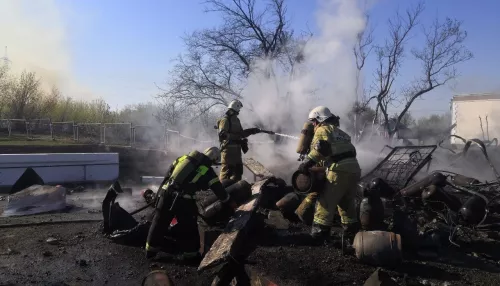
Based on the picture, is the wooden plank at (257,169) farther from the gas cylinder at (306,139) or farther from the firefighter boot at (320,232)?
the firefighter boot at (320,232)

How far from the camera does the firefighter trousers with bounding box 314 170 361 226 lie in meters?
5.18

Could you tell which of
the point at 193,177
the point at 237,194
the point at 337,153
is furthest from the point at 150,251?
the point at 337,153

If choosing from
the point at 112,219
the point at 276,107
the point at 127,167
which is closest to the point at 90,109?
the point at 127,167

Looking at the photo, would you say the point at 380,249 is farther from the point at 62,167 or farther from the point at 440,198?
the point at 62,167

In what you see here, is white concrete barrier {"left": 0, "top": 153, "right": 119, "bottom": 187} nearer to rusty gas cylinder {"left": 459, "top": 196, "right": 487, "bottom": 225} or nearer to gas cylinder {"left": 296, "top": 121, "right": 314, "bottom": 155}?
gas cylinder {"left": 296, "top": 121, "right": 314, "bottom": 155}

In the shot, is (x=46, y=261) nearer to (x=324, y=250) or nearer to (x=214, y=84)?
(x=324, y=250)

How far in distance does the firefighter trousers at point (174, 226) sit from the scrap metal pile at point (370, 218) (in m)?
0.17

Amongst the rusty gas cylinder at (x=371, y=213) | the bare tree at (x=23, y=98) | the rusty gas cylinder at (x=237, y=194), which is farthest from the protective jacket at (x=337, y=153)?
the bare tree at (x=23, y=98)

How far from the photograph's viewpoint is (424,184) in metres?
6.45

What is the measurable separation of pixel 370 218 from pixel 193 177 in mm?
2282

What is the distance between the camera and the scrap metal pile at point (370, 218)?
455cm

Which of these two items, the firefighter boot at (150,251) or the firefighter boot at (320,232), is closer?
the firefighter boot at (150,251)

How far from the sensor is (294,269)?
15.1 ft

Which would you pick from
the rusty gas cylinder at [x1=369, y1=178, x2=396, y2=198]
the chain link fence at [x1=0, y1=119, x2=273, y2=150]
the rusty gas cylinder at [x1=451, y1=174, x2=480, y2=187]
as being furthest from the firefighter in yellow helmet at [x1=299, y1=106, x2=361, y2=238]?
the chain link fence at [x1=0, y1=119, x2=273, y2=150]
